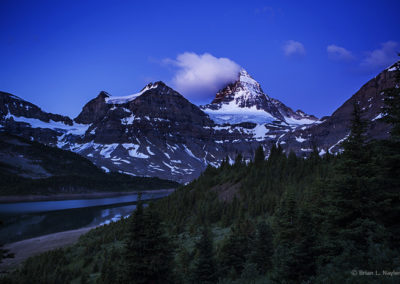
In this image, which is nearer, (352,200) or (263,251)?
(352,200)

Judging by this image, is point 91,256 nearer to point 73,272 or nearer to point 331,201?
point 73,272

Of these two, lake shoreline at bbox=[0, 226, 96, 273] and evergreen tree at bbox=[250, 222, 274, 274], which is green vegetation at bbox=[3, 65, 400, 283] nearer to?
evergreen tree at bbox=[250, 222, 274, 274]

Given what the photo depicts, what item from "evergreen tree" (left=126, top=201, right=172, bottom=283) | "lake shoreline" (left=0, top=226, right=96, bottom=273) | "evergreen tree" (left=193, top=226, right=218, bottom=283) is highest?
"evergreen tree" (left=126, top=201, right=172, bottom=283)

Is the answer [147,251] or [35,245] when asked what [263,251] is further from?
[35,245]

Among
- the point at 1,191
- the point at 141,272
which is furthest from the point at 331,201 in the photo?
the point at 1,191

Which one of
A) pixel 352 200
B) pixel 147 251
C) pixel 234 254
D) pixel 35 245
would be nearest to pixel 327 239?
pixel 352 200

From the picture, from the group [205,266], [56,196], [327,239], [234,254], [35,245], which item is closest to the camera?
[327,239]

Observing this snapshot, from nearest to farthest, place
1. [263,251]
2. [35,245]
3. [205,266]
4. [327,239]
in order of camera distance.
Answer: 1. [327,239]
2. [205,266]
3. [263,251]
4. [35,245]

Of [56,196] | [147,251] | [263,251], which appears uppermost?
[147,251]

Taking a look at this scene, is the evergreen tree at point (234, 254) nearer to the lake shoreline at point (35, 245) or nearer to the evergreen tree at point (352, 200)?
the evergreen tree at point (352, 200)

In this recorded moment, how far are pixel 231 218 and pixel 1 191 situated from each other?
139302mm

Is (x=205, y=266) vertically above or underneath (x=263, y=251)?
underneath

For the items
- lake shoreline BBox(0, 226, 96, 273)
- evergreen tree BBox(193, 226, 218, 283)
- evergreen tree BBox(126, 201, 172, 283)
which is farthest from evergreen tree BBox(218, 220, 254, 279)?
lake shoreline BBox(0, 226, 96, 273)

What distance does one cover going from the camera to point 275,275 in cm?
1220
